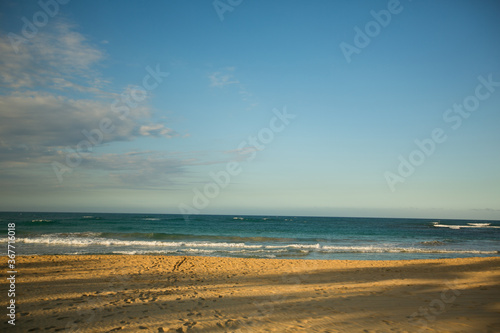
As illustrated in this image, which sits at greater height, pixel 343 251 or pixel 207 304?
pixel 207 304

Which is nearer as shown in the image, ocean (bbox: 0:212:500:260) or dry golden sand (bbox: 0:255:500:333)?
dry golden sand (bbox: 0:255:500:333)

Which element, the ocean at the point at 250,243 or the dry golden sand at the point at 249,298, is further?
the ocean at the point at 250,243

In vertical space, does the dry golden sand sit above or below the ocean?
above

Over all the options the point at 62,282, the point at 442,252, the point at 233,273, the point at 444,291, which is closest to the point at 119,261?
the point at 62,282

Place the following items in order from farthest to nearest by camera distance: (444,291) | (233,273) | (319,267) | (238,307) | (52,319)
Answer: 1. (319,267)
2. (233,273)
3. (444,291)
4. (238,307)
5. (52,319)

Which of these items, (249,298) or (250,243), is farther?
(250,243)

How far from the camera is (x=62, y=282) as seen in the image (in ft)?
29.7

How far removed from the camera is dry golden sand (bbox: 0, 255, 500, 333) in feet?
18.3

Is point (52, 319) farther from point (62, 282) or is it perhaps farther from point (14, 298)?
point (62, 282)

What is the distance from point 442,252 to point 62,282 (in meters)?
23.5

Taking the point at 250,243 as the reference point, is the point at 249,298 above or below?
above

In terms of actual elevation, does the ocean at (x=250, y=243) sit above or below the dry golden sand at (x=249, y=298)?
below

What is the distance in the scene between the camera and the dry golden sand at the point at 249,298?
5578 mm

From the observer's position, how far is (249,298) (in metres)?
7.60
